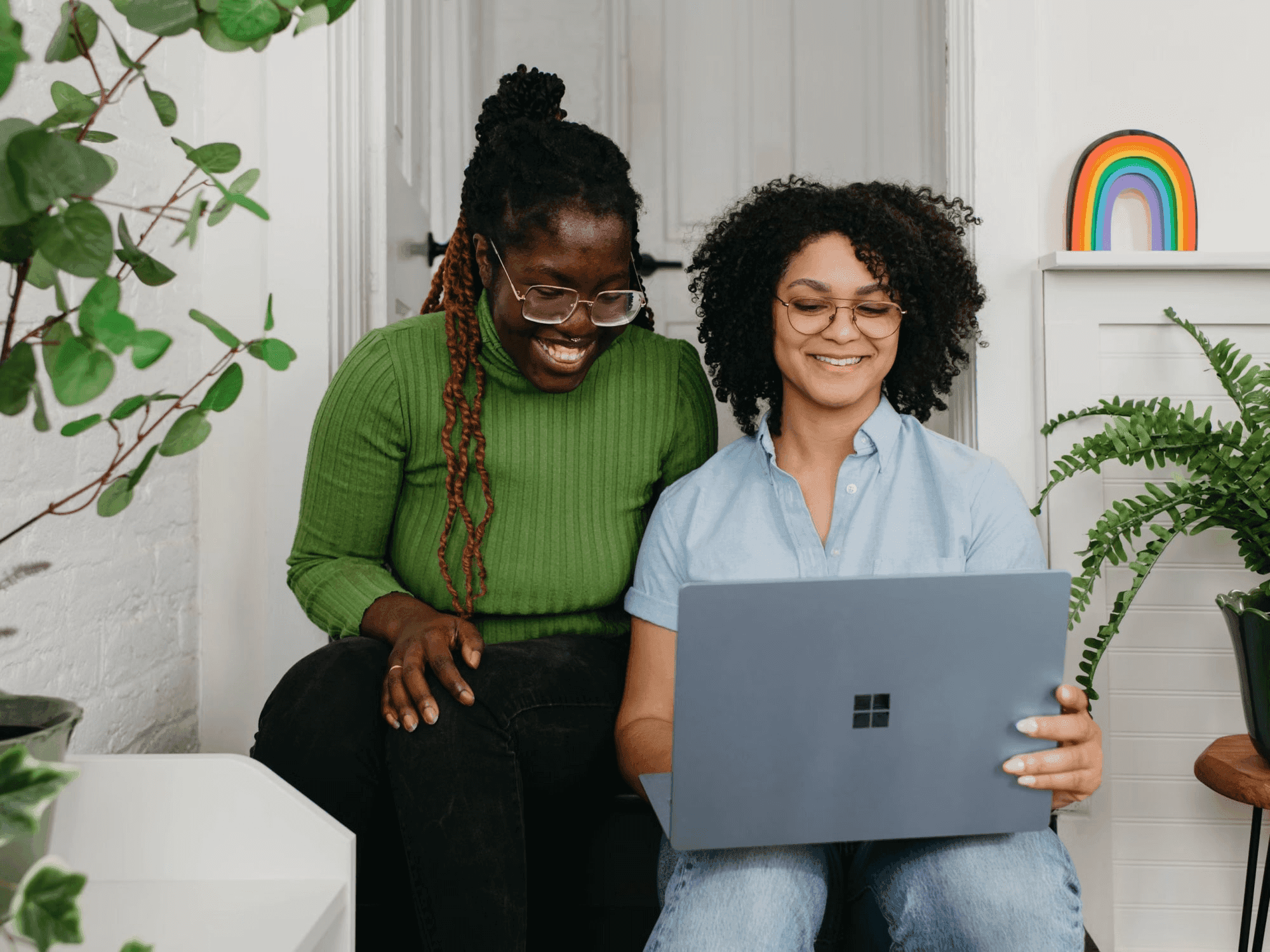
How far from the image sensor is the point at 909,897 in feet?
3.38

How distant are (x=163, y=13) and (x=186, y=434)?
0.64 ft

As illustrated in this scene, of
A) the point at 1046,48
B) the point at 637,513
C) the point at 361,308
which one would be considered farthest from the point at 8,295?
the point at 1046,48

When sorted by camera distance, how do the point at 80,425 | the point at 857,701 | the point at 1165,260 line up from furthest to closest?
the point at 1165,260
the point at 857,701
the point at 80,425

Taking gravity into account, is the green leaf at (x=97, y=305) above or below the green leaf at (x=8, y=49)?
below

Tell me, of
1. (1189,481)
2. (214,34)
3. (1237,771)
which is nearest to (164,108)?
(214,34)

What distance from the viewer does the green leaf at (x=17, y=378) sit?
46 cm

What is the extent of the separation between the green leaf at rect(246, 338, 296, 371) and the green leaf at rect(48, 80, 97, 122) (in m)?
0.14

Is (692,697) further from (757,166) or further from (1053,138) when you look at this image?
(757,166)

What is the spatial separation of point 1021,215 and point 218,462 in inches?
53.7

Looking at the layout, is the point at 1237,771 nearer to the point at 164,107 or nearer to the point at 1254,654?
the point at 1254,654

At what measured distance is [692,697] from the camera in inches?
35.7

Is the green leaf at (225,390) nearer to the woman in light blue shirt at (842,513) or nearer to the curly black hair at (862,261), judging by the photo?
the woman in light blue shirt at (842,513)

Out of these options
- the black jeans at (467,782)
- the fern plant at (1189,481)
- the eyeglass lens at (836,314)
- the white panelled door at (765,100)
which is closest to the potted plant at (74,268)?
the black jeans at (467,782)

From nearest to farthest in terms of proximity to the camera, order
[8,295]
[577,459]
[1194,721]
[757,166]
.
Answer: [8,295]
[577,459]
[1194,721]
[757,166]
